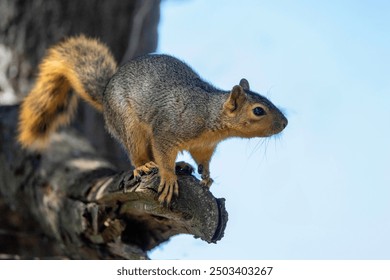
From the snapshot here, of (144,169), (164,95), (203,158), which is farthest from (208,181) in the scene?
(164,95)

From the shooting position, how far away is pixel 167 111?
7.79 ft

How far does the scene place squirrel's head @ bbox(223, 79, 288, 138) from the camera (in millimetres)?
2213

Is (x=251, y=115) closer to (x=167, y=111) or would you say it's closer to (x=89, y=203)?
(x=167, y=111)

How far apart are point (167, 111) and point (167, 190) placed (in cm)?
36

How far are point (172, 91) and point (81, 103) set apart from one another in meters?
1.15

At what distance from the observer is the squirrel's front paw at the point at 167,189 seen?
2.12 meters

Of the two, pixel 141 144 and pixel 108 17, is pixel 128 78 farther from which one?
pixel 108 17

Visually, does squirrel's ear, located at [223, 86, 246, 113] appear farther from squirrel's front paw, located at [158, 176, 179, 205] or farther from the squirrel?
squirrel's front paw, located at [158, 176, 179, 205]

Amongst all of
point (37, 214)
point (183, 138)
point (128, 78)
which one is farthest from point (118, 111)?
point (37, 214)

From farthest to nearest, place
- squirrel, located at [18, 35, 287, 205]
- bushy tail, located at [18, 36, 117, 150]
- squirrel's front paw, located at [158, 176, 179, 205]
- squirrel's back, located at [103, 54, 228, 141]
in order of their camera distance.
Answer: bushy tail, located at [18, 36, 117, 150] < squirrel's back, located at [103, 54, 228, 141] < squirrel, located at [18, 35, 287, 205] < squirrel's front paw, located at [158, 176, 179, 205]

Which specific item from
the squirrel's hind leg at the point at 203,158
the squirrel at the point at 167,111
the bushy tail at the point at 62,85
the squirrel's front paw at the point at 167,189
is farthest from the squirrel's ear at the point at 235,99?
the bushy tail at the point at 62,85

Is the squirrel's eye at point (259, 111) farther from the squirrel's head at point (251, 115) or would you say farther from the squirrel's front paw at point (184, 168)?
the squirrel's front paw at point (184, 168)

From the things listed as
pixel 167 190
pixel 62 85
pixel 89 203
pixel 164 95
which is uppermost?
pixel 164 95

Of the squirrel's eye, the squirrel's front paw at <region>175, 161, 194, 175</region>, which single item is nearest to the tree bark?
the squirrel's front paw at <region>175, 161, 194, 175</region>
